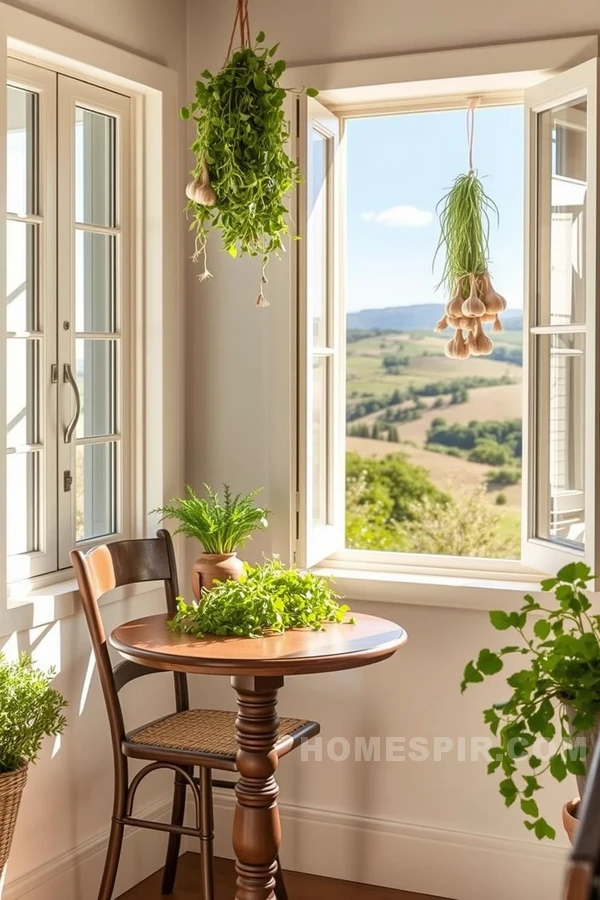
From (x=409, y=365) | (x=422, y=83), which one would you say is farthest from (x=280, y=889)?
(x=409, y=365)

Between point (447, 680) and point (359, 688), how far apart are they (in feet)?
0.94

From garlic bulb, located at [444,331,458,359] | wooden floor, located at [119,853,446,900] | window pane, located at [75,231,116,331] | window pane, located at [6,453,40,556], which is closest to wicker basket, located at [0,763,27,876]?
window pane, located at [6,453,40,556]

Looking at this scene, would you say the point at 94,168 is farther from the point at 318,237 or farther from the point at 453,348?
the point at 453,348

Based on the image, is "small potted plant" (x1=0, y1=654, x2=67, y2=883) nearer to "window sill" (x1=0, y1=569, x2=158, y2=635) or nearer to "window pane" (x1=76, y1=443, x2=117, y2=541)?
"window sill" (x1=0, y1=569, x2=158, y2=635)

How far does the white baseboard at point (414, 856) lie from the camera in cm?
311

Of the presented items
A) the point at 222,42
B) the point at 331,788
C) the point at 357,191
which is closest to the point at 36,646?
the point at 331,788

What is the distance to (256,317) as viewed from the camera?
3412 millimetres

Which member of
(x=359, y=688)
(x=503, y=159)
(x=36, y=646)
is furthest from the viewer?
(x=503, y=159)

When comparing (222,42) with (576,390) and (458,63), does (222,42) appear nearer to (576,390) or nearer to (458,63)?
(458,63)

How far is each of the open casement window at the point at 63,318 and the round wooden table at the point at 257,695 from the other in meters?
0.52

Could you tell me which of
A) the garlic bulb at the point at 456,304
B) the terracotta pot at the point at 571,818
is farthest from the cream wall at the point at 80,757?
the terracotta pot at the point at 571,818

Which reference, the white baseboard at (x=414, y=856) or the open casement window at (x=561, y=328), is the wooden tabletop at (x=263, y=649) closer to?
the open casement window at (x=561, y=328)

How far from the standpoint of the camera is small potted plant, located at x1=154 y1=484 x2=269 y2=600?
3.07 meters

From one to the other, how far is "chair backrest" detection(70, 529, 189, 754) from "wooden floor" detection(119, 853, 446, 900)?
55 centimetres
